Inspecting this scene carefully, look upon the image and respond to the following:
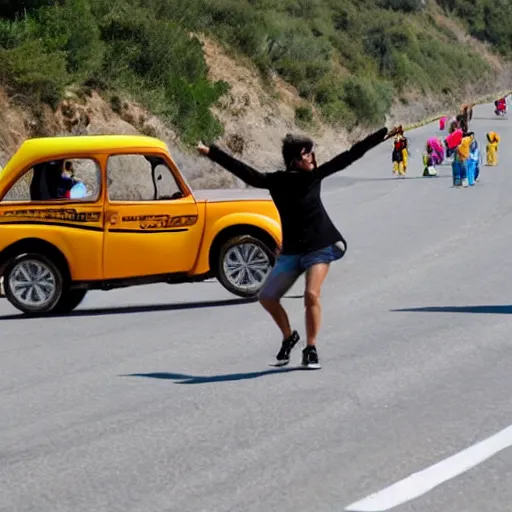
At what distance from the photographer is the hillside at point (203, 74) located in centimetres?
3544

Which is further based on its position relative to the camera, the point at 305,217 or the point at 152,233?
the point at 152,233

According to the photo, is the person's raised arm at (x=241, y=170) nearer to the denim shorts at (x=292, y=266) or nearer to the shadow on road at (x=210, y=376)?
the denim shorts at (x=292, y=266)

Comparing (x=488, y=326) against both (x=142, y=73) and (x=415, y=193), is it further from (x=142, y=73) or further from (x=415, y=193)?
(x=142, y=73)

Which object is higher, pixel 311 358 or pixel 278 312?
pixel 278 312

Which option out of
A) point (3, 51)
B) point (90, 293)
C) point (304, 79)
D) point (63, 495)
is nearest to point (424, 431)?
point (63, 495)

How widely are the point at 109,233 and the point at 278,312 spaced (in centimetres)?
465

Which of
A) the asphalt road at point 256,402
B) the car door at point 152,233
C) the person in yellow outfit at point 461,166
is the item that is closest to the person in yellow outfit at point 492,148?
the person in yellow outfit at point 461,166

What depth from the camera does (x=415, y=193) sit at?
121 ft

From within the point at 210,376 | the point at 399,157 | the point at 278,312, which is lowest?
the point at 399,157

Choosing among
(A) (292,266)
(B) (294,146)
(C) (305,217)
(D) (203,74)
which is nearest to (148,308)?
(A) (292,266)

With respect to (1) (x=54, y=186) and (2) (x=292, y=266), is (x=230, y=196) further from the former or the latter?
(2) (x=292, y=266)

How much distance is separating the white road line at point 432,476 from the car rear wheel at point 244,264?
7.61 meters

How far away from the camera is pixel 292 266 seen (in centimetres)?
1128

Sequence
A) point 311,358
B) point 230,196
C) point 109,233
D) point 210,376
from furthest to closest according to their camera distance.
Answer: point 230,196
point 109,233
point 311,358
point 210,376
